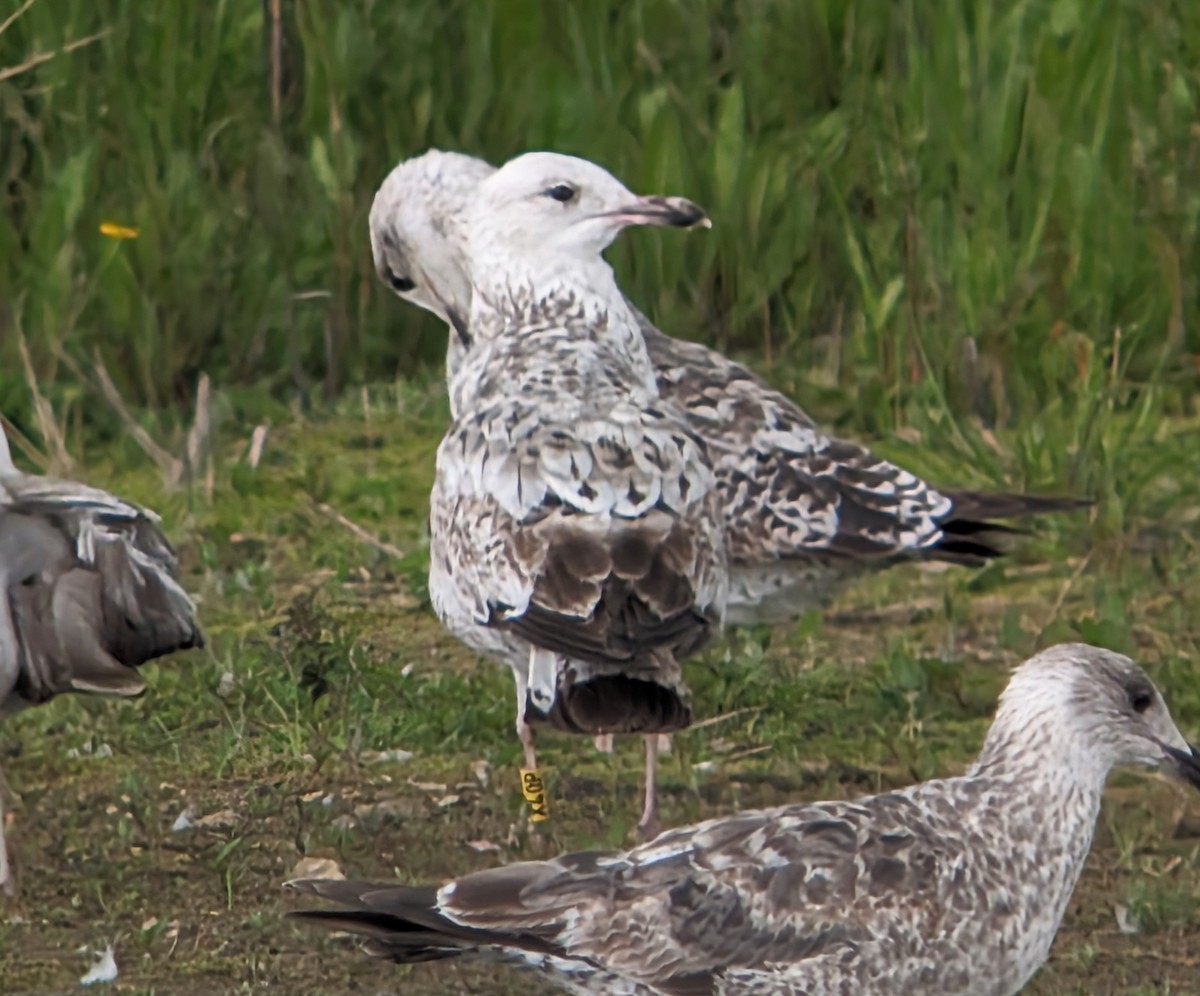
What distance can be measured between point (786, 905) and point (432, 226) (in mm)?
3026

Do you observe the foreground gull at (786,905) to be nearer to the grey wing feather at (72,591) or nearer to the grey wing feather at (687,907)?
the grey wing feather at (687,907)

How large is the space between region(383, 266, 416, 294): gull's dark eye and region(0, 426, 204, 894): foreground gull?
6.11 feet

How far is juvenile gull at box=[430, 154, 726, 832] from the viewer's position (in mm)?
5145

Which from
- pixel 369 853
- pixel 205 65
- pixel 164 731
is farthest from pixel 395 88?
pixel 369 853

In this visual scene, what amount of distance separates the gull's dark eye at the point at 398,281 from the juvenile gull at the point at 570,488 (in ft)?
2.59

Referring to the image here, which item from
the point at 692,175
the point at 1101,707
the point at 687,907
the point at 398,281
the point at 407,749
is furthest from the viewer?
the point at 692,175

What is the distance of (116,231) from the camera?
8359mm

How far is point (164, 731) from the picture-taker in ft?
20.1

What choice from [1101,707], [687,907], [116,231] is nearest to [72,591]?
[687,907]

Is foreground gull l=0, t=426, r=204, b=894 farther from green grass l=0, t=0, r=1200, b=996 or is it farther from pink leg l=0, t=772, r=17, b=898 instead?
green grass l=0, t=0, r=1200, b=996

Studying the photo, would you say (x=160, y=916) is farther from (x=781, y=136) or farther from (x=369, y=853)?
(x=781, y=136)

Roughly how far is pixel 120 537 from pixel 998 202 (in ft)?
11.1

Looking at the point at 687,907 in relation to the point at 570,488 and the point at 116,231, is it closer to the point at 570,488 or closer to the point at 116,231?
the point at 570,488

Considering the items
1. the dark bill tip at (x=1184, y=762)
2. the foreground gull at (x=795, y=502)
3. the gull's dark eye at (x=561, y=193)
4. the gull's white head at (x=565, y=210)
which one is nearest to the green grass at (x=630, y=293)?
the foreground gull at (x=795, y=502)
